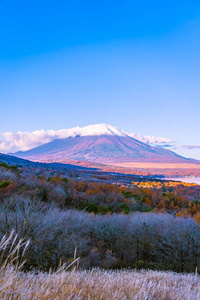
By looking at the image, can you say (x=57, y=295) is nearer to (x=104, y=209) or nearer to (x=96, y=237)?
(x=96, y=237)

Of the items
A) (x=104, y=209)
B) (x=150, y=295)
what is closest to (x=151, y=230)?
(x=104, y=209)

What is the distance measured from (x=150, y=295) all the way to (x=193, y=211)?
3918 cm

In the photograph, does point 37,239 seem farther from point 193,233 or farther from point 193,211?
point 193,211

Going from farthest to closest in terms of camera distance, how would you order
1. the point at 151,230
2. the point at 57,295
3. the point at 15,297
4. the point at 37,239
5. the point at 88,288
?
the point at 151,230 → the point at 37,239 → the point at 88,288 → the point at 57,295 → the point at 15,297

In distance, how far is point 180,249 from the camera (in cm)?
2181

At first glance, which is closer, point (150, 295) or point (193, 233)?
point (150, 295)

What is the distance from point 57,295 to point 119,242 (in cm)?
2274

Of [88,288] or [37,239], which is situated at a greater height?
[88,288]

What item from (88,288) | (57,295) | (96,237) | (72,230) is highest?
(57,295)

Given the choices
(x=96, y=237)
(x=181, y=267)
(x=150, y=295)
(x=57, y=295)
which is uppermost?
(x=57, y=295)

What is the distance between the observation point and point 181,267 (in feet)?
67.4

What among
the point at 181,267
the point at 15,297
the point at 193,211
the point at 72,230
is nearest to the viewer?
the point at 15,297

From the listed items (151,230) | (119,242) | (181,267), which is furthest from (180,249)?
(119,242)

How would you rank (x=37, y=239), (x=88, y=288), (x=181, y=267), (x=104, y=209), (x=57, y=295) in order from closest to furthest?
(x=57, y=295) → (x=88, y=288) → (x=37, y=239) → (x=181, y=267) → (x=104, y=209)
